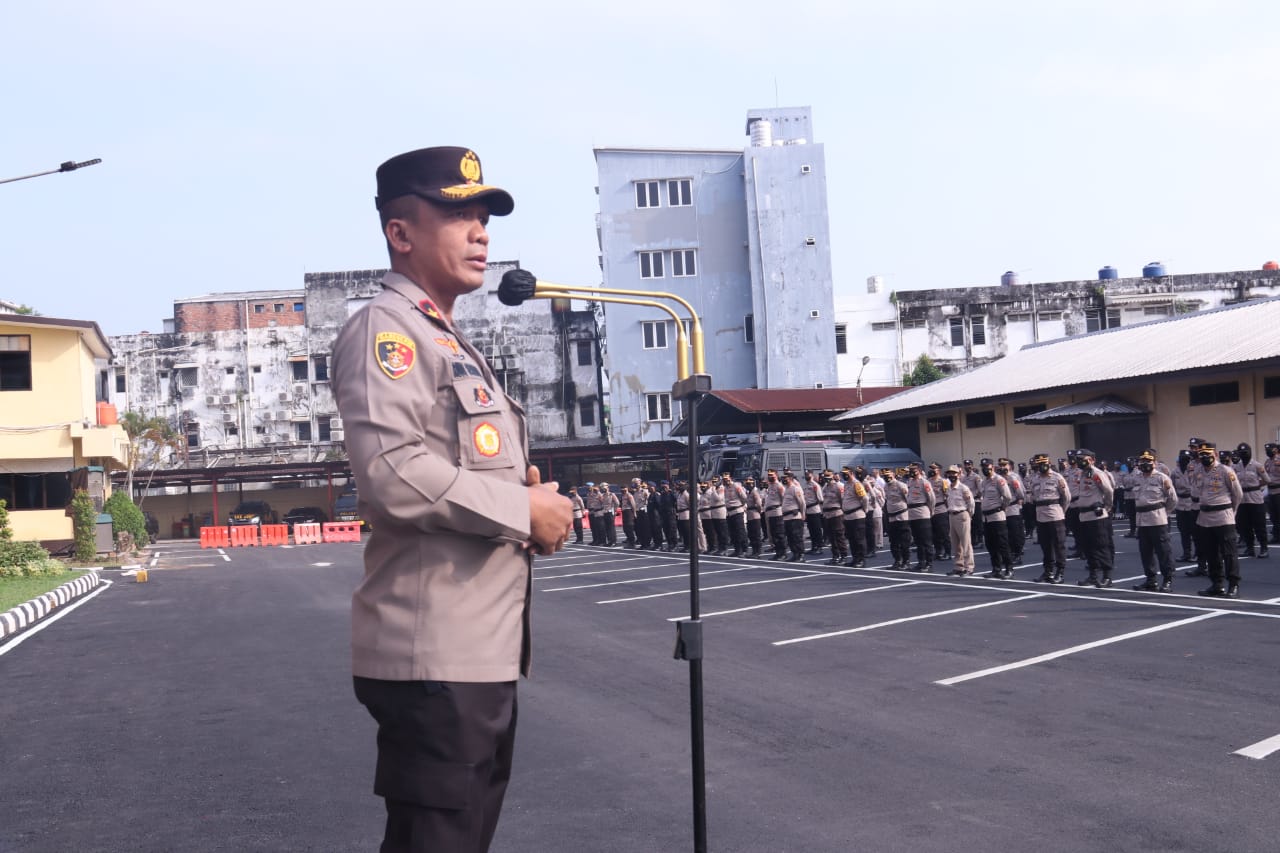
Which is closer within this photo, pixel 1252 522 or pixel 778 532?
pixel 1252 522

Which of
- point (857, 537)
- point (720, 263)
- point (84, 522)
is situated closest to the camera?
point (857, 537)

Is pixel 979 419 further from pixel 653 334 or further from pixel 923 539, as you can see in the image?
pixel 653 334

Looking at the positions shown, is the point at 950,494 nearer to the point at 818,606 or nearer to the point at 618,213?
the point at 818,606

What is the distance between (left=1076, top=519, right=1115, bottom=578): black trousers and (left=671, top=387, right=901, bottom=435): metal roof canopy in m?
19.8

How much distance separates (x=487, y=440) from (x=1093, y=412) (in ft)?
85.6

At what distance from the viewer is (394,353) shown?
253cm

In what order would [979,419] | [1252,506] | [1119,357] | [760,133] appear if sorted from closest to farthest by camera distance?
[1252,506]
[1119,357]
[979,419]
[760,133]

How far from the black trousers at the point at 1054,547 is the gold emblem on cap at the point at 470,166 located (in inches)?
588

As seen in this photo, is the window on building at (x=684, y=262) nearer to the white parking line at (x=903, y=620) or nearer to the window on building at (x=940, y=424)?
the window on building at (x=940, y=424)

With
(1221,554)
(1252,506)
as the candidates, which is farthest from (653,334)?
(1221,554)

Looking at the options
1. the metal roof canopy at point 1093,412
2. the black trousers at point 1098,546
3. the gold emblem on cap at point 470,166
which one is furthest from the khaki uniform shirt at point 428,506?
the metal roof canopy at point 1093,412

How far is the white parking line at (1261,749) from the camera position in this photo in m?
6.35

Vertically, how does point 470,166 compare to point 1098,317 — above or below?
below

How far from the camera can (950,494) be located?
1866 cm
